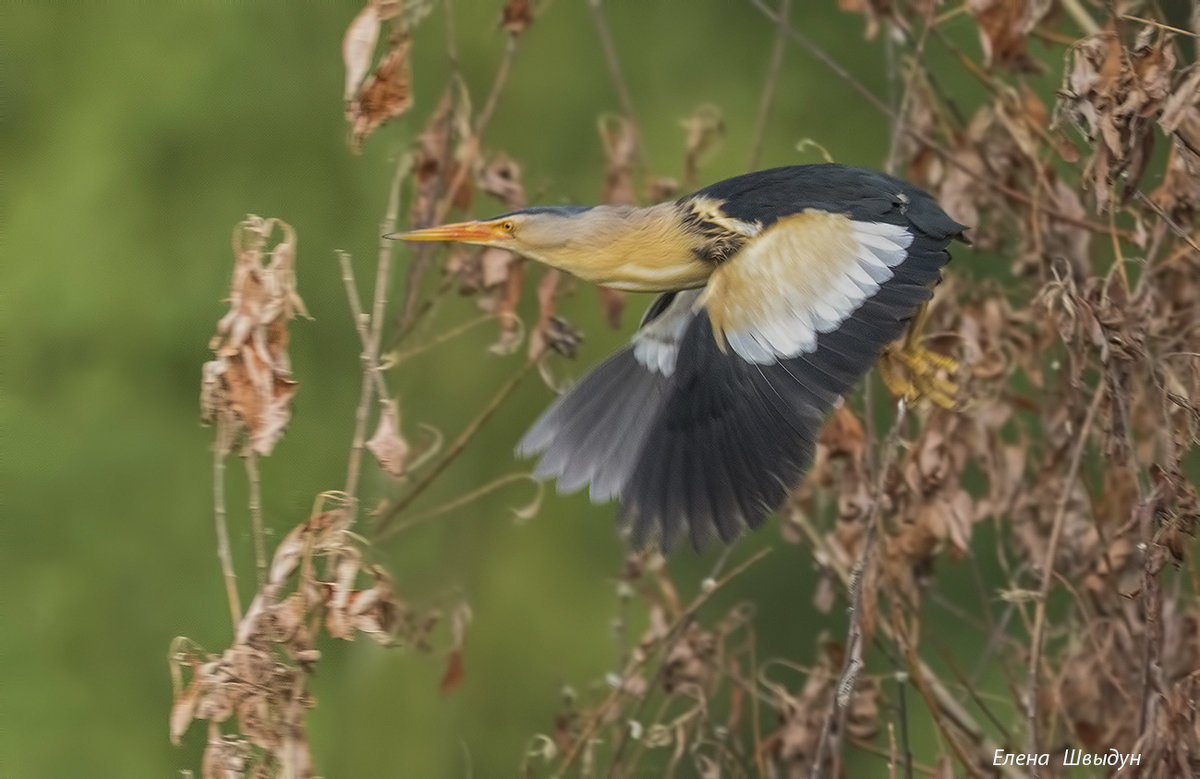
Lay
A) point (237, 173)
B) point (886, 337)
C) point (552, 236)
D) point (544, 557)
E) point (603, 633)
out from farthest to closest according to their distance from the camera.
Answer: point (544, 557), point (603, 633), point (237, 173), point (552, 236), point (886, 337)

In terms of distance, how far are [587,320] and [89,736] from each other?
222 cm

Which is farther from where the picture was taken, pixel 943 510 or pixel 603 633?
pixel 603 633

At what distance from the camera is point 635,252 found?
233 centimetres

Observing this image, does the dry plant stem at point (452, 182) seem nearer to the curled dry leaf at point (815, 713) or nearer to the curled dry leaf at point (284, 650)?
the curled dry leaf at point (284, 650)

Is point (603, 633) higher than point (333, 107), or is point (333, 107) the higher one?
point (333, 107)

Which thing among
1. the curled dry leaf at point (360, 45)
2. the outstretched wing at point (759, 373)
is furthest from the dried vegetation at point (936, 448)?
the outstretched wing at point (759, 373)

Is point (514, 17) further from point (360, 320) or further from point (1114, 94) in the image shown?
point (1114, 94)

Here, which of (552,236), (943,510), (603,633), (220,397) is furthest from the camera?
(603,633)

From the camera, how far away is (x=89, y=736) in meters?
4.46

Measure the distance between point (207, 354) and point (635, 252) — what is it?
2383 mm

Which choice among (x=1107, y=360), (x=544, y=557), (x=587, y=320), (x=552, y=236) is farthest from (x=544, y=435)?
(x=544, y=557)

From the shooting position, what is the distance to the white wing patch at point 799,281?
2.06m

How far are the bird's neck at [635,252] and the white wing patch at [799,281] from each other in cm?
10

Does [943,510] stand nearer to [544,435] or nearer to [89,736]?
[544,435]
